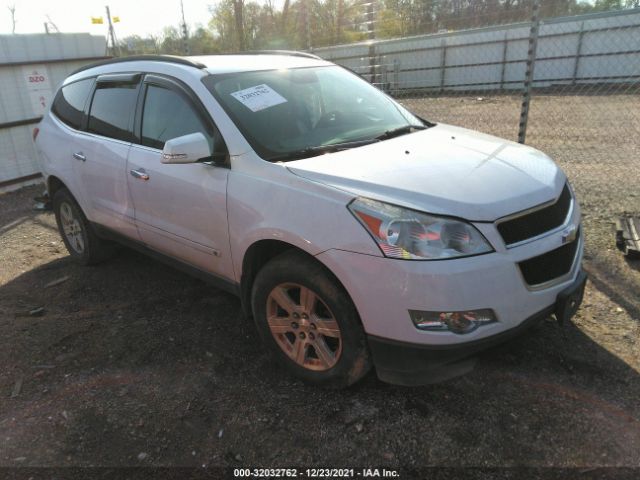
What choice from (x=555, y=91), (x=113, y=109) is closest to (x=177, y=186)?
(x=113, y=109)

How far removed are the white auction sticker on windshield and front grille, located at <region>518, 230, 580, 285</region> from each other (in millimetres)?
1837

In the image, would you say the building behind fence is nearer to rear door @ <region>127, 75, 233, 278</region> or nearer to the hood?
rear door @ <region>127, 75, 233, 278</region>

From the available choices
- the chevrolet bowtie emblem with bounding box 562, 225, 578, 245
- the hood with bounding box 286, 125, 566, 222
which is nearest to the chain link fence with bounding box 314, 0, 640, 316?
the chevrolet bowtie emblem with bounding box 562, 225, 578, 245

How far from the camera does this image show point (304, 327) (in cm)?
276

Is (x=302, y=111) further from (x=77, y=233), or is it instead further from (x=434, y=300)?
(x=77, y=233)

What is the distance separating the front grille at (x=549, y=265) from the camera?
239 centimetres

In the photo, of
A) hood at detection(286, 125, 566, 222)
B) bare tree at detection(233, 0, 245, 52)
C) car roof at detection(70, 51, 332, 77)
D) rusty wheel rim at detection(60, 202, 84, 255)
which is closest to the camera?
hood at detection(286, 125, 566, 222)

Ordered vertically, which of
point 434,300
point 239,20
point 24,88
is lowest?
point 434,300

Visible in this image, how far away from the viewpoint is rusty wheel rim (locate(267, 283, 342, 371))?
104 inches

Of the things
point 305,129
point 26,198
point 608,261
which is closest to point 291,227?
point 305,129

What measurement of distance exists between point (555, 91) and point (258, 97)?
18512 mm

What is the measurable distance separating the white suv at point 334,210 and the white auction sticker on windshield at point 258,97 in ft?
0.04

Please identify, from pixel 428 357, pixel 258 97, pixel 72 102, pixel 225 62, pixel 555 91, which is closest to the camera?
pixel 428 357

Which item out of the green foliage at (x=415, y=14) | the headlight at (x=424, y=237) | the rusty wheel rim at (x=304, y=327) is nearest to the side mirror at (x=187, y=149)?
the rusty wheel rim at (x=304, y=327)
